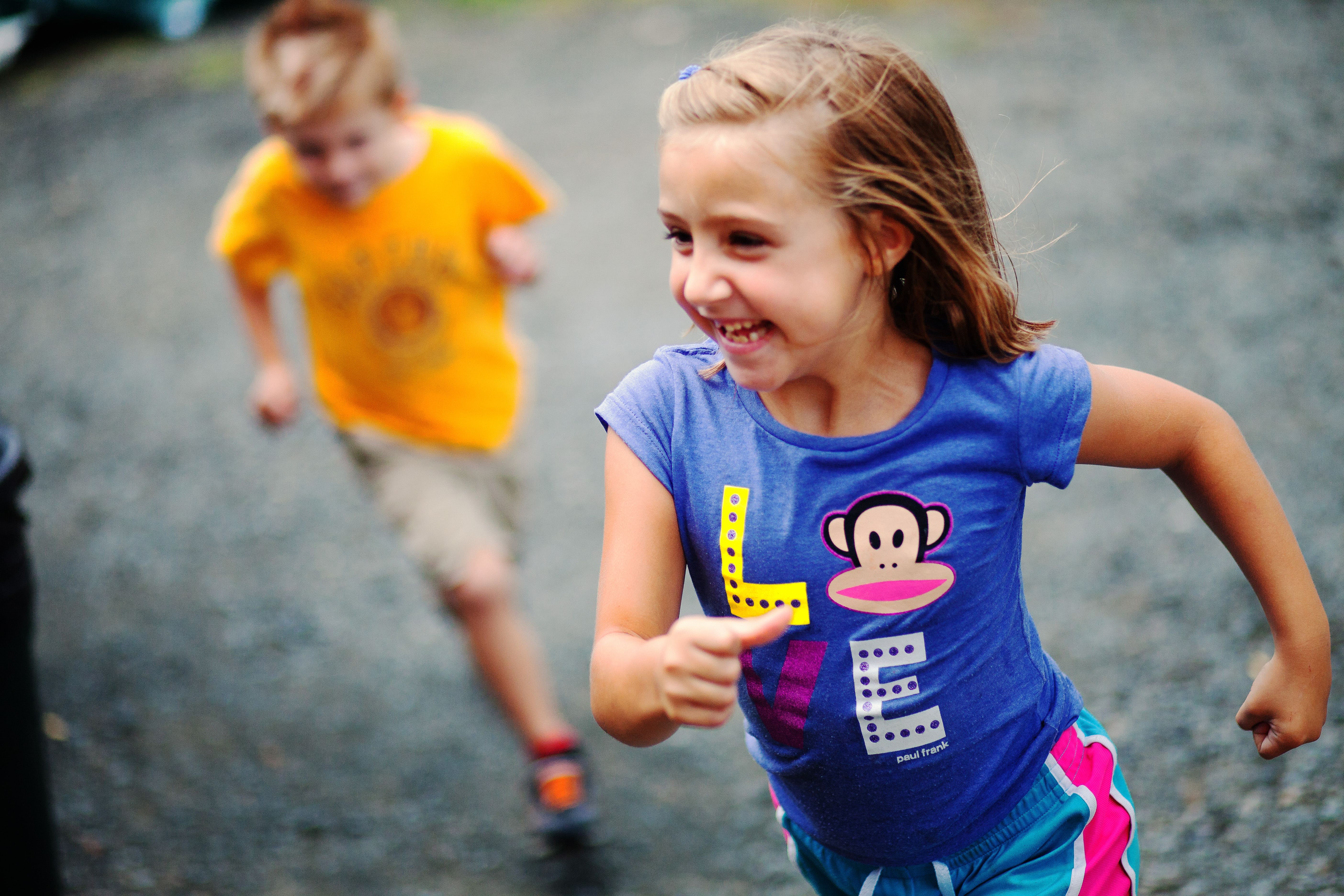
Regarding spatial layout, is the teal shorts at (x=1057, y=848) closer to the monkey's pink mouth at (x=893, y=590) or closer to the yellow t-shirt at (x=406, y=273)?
the monkey's pink mouth at (x=893, y=590)

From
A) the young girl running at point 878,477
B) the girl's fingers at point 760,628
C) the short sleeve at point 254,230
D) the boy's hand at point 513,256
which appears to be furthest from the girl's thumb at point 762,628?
the short sleeve at point 254,230

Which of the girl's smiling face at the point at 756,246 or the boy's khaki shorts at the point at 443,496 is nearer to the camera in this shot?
the girl's smiling face at the point at 756,246

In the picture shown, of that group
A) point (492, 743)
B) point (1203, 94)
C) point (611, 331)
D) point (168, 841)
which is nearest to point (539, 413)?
point (611, 331)

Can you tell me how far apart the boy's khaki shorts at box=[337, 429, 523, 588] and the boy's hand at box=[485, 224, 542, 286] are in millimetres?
455

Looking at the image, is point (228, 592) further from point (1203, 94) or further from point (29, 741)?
point (1203, 94)

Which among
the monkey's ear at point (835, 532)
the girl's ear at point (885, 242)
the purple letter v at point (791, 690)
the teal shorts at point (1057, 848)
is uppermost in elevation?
the girl's ear at point (885, 242)

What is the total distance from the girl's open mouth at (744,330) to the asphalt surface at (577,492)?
19.1 inches

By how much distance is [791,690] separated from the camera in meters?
1.43

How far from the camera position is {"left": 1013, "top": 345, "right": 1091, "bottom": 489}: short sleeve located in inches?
55.0

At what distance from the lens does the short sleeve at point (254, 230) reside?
9.34 ft

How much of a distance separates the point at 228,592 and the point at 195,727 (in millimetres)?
628

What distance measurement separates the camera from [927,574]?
4.59 ft

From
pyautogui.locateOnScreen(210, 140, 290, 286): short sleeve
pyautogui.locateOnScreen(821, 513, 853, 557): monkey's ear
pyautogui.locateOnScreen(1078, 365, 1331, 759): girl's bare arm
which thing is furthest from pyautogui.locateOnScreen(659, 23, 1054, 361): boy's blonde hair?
pyautogui.locateOnScreen(210, 140, 290, 286): short sleeve

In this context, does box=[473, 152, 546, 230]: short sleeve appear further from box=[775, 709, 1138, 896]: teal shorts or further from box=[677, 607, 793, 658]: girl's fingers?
box=[677, 607, 793, 658]: girl's fingers
